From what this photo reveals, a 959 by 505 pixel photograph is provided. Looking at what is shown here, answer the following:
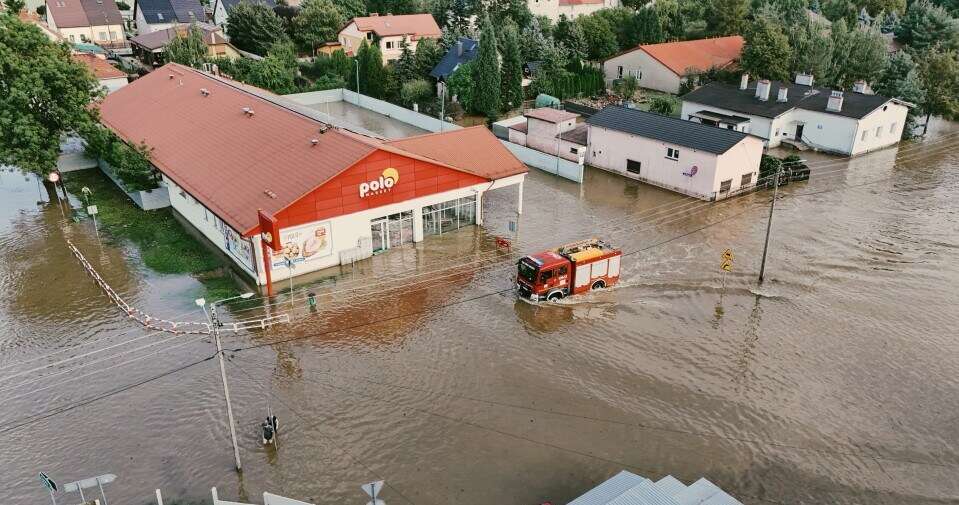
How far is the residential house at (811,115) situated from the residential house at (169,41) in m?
50.9

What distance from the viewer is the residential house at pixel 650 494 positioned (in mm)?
16672

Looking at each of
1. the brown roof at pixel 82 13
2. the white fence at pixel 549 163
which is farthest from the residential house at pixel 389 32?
the brown roof at pixel 82 13

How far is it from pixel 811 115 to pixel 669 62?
1998 cm

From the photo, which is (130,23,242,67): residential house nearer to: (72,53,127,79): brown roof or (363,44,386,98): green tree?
(72,53,127,79): brown roof

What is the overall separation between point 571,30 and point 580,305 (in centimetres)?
5380

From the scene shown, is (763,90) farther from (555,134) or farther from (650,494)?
(650,494)

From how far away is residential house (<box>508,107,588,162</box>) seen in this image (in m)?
51.4

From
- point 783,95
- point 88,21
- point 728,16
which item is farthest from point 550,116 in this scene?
point 88,21

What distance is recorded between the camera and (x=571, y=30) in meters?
76.7

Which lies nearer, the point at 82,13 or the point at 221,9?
the point at 82,13

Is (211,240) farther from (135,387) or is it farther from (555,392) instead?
(555,392)

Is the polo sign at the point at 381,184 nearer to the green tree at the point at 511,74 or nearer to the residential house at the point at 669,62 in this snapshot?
the green tree at the point at 511,74

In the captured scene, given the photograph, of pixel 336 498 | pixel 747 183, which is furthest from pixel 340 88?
pixel 336 498

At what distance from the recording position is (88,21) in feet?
312
